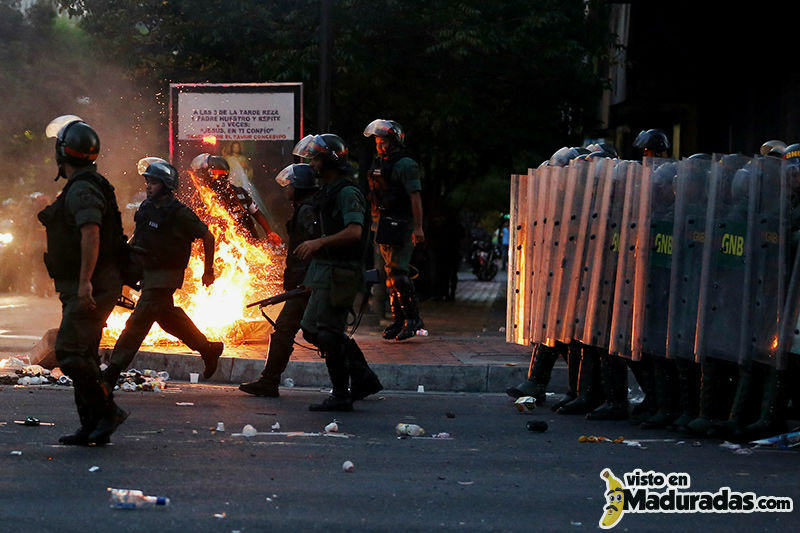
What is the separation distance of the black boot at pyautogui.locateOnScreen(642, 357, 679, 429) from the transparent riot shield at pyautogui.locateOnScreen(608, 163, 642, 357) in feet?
0.72

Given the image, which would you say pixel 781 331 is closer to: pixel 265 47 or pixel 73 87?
pixel 265 47

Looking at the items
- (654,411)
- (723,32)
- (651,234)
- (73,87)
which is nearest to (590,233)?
(651,234)

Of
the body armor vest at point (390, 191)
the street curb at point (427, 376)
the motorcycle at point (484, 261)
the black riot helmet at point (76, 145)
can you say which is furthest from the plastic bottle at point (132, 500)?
the motorcycle at point (484, 261)

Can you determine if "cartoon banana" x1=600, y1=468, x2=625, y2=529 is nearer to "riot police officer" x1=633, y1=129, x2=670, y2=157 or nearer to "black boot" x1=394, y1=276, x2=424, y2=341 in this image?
"riot police officer" x1=633, y1=129, x2=670, y2=157

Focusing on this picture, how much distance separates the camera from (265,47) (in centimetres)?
1875

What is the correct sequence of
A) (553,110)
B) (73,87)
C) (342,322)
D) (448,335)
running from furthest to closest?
(73,87) < (553,110) < (448,335) < (342,322)

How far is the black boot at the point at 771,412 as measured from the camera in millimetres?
7988

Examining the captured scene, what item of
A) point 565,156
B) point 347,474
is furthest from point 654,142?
point 347,474

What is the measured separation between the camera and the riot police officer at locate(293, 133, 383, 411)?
8.87 metres

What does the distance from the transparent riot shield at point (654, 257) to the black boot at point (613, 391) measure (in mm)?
522

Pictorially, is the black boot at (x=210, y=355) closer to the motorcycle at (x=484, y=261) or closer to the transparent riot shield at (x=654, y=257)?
the transparent riot shield at (x=654, y=257)

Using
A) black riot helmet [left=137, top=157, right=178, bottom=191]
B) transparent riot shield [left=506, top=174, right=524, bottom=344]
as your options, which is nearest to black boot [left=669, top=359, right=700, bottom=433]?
transparent riot shield [left=506, top=174, right=524, bottom=344]

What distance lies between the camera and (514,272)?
984 centimetres

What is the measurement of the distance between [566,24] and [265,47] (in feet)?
13.9
